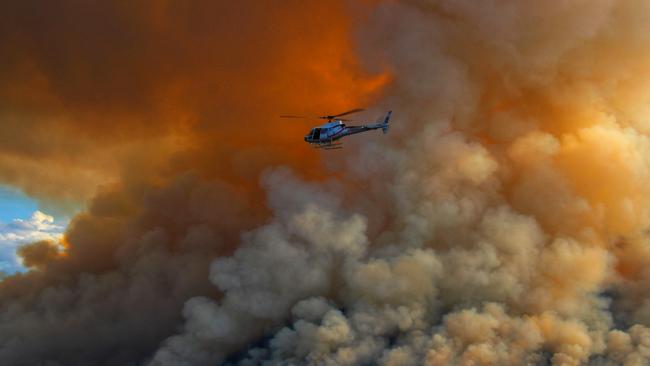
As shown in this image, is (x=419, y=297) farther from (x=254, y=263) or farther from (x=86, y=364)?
(x=86, y=364)

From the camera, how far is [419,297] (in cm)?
6531

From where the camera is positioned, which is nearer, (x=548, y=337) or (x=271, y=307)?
(x=548, y=337)

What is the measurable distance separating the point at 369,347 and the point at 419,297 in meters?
8.45

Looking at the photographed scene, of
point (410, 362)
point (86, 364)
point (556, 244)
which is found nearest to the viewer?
point (410, 362)

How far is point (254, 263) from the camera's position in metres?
69.6

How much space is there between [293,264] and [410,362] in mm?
18541

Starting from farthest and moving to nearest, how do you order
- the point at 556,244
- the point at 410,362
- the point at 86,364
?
the point at 86,364 < the point at 556,244 < the point at 410,362

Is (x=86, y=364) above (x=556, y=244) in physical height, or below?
below

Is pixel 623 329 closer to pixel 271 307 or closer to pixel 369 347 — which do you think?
pixel 369 347

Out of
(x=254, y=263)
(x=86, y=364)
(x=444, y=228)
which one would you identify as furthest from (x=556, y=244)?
(x=86, y=364)

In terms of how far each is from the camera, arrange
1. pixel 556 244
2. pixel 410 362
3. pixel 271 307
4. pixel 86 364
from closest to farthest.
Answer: pixel 410 362 < pixel 556 244 < pixel 271 307 < pixel 86 364

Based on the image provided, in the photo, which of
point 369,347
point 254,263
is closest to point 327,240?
point 254,263

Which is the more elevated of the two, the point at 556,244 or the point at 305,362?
the point at 556,244

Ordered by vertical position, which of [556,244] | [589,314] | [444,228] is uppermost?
[444,228]
